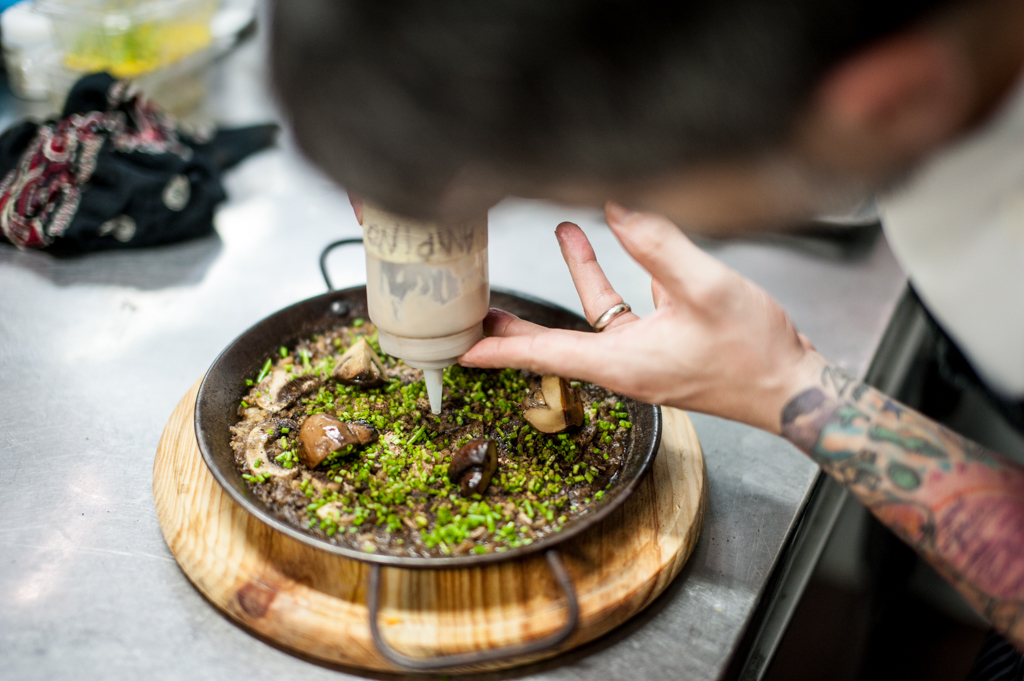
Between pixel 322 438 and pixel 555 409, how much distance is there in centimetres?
29

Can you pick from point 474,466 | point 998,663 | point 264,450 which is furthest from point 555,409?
point 998,663

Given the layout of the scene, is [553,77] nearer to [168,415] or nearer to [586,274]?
[586,274]

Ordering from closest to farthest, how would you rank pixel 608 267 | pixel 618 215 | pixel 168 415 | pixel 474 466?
pixel 618 215, pixel 474 466, pixel 168 415, pixel 608 267

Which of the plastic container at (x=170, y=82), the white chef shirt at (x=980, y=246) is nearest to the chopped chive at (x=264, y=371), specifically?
the white chef shirt at (x=980, y=246)

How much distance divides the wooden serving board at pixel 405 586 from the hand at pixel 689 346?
19cm

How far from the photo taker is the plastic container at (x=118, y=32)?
165 cm

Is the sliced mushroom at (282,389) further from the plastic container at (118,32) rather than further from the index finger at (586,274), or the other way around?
the plastic container at (118,32)

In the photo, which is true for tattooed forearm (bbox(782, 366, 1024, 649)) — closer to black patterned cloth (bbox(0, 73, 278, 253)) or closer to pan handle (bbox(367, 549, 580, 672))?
pan handle (bbox(367, 549, 580, 672))

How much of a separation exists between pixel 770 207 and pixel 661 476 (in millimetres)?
526

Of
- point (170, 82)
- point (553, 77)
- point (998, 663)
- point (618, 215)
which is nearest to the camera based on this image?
point (553, 77)

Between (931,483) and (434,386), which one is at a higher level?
(931,483)

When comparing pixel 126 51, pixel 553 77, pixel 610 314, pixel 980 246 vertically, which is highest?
pixel 553 77

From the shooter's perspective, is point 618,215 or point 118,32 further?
point 118,32

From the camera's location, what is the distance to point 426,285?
744 mm
